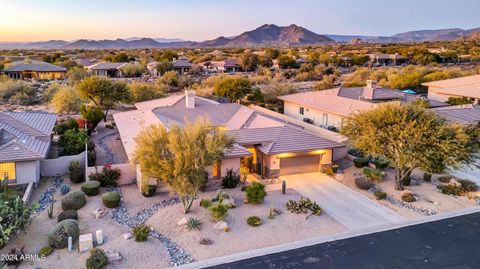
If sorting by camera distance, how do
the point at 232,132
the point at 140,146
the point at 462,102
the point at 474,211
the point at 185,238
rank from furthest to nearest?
the point at 462,102, the point at 232,132, the point at 474,211, the point at 140,146, the point at 185,238

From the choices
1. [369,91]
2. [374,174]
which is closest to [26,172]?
[374,174]

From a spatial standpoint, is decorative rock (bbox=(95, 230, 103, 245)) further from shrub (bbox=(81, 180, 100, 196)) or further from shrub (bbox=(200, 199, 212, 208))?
shrub (bbox=(81, 180, 100, 196))

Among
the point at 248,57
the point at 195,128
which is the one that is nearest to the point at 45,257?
the point at 195,128

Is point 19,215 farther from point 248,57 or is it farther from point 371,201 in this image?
point 248,57

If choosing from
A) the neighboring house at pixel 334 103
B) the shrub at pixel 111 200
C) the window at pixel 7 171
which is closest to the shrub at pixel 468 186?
the neighboring house at pixel 334 103

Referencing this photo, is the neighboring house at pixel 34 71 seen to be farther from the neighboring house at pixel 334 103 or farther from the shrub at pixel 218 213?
the shrub at pixel 218 213

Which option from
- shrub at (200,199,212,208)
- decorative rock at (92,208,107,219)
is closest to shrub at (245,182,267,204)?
shrub at (200,199,212,208)
